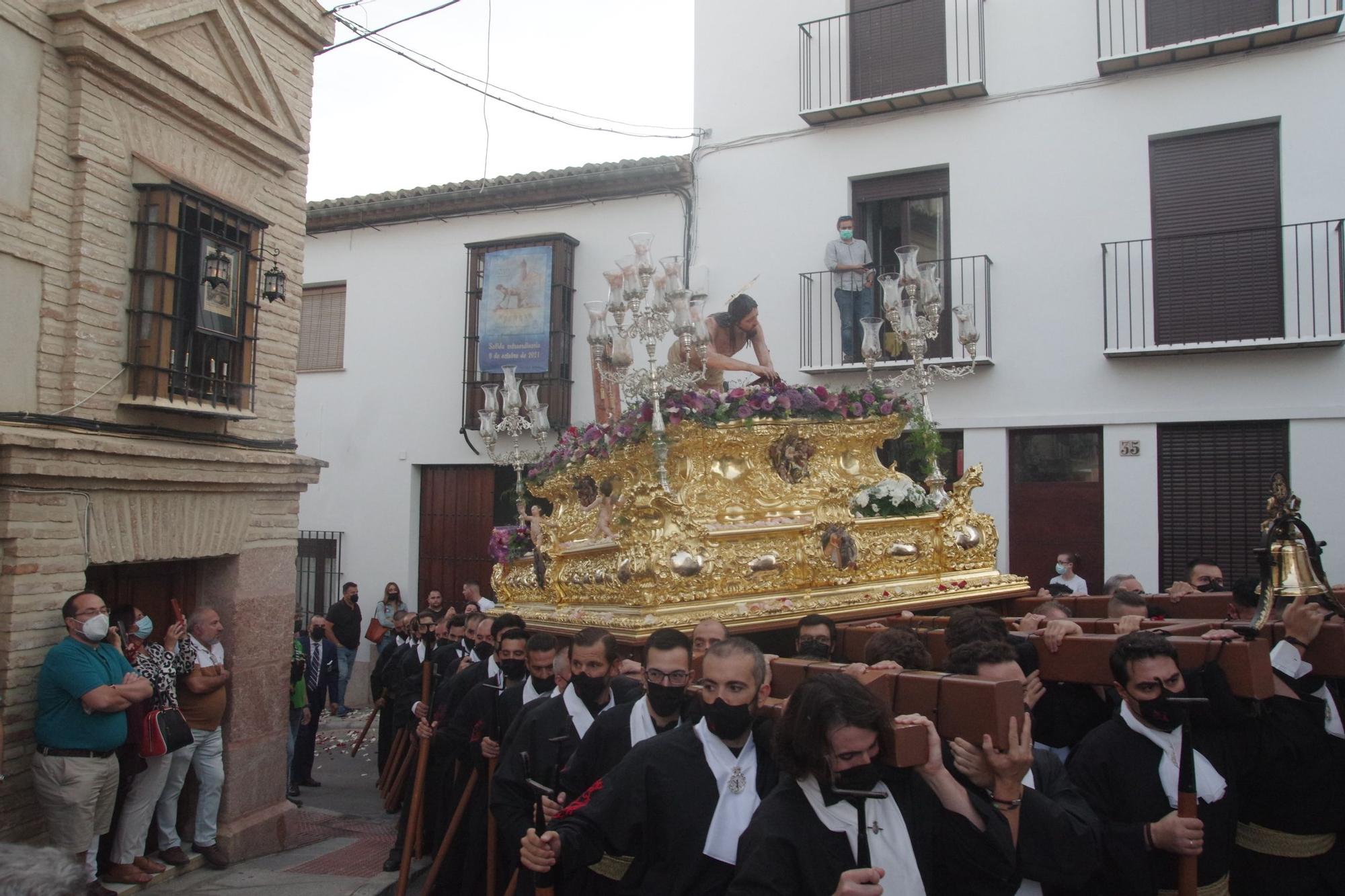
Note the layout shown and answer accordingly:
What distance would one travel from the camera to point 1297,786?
3.58 metres

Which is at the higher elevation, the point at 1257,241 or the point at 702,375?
the point at 1257,241

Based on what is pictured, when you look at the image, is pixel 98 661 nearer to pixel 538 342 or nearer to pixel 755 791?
pixel 755 791

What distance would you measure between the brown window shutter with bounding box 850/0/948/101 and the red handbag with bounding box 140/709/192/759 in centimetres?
914

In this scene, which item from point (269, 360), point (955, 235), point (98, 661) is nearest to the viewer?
A: point (98, 661)

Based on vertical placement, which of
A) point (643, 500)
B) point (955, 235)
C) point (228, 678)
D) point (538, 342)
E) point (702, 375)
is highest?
point (955, 235)

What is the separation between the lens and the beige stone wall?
536 centimetres

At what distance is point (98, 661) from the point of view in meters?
5.33

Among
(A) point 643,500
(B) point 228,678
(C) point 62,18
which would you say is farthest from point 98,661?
(C) point 62,18

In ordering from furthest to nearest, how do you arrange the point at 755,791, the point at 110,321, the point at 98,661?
the point at 110,321 → the point at 98,661 → the point at 755,791

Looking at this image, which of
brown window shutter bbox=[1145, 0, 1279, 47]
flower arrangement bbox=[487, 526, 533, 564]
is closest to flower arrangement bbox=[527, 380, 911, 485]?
flower arrangement bbox=[487, 526, 533, 564]

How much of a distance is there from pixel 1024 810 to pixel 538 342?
33.9ft

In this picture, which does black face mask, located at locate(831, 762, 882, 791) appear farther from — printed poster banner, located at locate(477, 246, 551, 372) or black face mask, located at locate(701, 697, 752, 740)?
printed poster banner, located at locate(477, 246, 551, 372)

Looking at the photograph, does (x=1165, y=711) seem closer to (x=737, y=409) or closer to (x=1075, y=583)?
(x=737, y=409)

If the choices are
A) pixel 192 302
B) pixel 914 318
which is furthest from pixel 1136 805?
pixel 192 302
